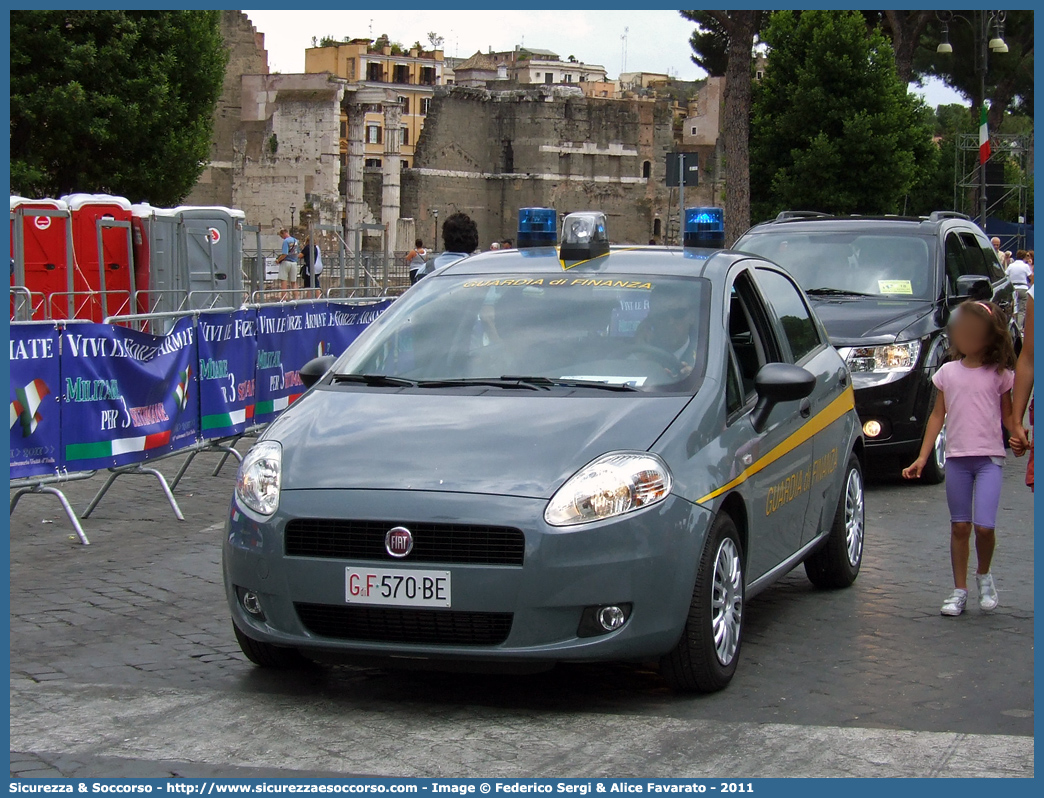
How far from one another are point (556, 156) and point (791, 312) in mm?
96711

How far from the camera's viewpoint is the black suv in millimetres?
10570

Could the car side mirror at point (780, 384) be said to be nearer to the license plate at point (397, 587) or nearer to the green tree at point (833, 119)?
the license plate at point (397, 587)

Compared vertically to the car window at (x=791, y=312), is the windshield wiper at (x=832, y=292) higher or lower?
higher

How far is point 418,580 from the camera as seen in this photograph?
475cm

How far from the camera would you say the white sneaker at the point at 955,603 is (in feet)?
21.7

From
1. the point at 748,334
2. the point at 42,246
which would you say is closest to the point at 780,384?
the point at 748,334

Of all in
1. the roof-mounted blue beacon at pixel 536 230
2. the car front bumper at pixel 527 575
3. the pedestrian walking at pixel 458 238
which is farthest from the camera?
the pedestrian walking at pixel 458 238

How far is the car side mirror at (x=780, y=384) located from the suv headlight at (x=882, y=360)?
16.2 feet

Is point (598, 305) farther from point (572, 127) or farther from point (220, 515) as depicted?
point (572, 127)

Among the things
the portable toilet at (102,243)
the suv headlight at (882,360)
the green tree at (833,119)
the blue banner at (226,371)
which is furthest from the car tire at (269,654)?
the green tree at (833,119)

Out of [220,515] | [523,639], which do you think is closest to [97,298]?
[220,515]

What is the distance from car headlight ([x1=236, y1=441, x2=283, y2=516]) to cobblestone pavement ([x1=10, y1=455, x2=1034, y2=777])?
70cm

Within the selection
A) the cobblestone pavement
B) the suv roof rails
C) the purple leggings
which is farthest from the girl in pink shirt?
the suv roof rails

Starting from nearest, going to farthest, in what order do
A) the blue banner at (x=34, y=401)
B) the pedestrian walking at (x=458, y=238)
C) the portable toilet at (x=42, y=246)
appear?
the blue banner at (x=34, y=401) < the pedestrian walking at (x=458, y=238) < the portable toilet at (x=42, y=246)
